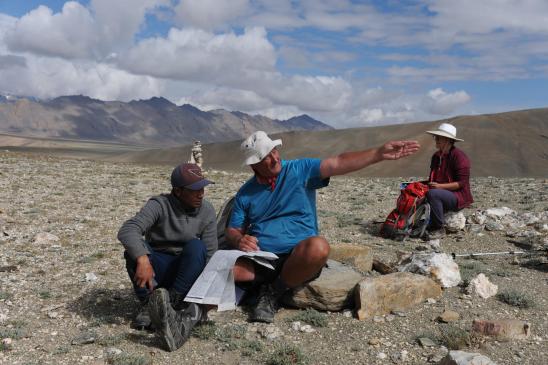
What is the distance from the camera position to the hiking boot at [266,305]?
504 cm

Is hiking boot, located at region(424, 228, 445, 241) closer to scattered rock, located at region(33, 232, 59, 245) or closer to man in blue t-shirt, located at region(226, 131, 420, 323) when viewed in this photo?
man in blue t-shirt, located at region(226, 131, 420, 323)

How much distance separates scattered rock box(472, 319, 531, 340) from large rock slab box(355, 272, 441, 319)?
33.9 inches

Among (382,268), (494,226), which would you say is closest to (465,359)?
(382,268)

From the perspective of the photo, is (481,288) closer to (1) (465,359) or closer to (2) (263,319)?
(1) (465,359)

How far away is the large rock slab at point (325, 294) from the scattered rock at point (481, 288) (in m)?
1.23

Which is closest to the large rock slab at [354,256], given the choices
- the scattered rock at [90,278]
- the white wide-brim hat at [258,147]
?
the white wide-brim hat at [258,147]

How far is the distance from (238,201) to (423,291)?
2088mm

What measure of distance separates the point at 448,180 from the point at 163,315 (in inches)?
232

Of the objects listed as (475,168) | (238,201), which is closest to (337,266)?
(238,201)

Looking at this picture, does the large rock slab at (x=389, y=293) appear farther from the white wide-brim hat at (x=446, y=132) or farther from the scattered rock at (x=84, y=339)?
the white wide-brim hat at (x=446, y=132)

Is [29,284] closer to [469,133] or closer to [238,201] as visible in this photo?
[238,201]

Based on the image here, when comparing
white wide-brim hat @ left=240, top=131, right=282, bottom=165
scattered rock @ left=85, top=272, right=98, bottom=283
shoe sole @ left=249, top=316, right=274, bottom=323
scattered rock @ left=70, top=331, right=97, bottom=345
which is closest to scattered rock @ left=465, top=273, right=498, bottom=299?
shoe sole @ left=249, top=316, right=274, bottom=323

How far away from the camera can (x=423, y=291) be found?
17.7 feet

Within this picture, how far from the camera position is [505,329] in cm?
443
